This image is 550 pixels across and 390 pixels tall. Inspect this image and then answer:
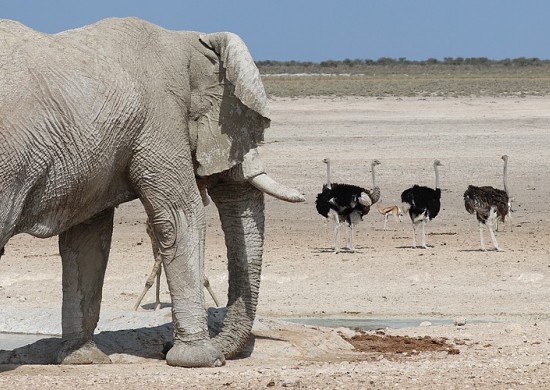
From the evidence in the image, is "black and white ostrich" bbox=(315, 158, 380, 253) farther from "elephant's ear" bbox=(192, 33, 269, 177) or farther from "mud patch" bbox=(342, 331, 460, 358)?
"elephant's ear" bbox=(192, 33, 269, 177)

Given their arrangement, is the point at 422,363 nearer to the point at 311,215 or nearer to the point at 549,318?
the point at 549,318

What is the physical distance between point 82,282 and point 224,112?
1.64 m

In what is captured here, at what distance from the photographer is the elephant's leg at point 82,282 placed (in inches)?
405

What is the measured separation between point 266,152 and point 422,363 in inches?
795

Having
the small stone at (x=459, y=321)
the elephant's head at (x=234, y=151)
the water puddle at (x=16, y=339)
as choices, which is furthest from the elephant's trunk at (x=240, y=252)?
the small stone at (x=459, y=321)

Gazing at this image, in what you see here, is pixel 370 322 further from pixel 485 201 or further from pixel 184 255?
pixel 485 201

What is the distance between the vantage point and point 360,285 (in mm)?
16484

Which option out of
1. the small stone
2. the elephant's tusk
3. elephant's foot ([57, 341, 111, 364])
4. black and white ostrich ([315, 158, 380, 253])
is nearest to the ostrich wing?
black and white ostrich ([315, 158, 380, 253])

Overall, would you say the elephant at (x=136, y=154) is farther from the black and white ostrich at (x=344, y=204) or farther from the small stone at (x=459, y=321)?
the black and white ostrich at (x=344, y=204)

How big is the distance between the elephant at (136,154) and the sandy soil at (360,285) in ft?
1.66

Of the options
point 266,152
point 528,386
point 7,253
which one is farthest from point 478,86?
point 528,386

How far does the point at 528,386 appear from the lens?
8734 millimetres

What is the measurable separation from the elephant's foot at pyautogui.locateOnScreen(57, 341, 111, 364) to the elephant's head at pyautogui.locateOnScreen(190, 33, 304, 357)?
0.87m

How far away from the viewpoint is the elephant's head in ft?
32.6
